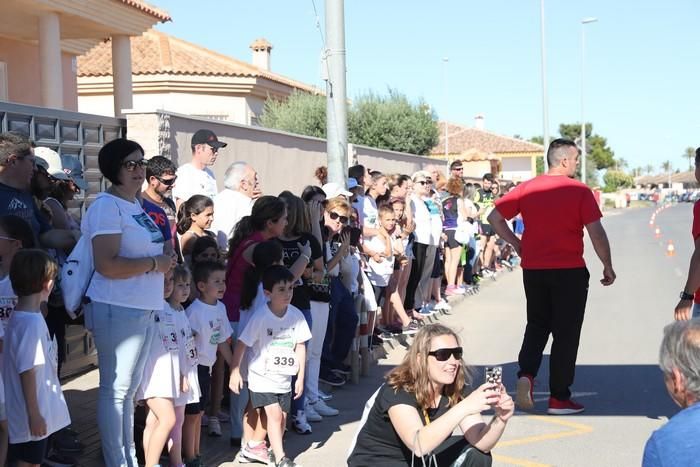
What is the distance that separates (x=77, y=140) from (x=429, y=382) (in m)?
4.92

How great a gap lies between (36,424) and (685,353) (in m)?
Answer: 3.12

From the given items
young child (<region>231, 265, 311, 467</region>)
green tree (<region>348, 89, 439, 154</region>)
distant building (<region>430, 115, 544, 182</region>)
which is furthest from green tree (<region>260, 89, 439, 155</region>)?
distant building (<region>430, 115, 544, 182</region>)

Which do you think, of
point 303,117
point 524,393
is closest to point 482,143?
point 303,117

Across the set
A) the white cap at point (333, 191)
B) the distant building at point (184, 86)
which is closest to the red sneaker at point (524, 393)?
the white cap at point (333, 191)

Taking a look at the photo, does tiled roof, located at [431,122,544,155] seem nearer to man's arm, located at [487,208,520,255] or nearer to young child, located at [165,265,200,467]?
man's arm, located at [487,208,520,255]

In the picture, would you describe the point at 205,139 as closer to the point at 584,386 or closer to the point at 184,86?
the point at 584,386

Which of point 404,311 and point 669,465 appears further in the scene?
point 404,311

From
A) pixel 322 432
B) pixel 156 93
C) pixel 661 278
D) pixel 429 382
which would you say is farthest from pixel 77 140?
pixel 156 93

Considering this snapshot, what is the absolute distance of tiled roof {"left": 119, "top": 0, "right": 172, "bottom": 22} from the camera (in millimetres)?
17695

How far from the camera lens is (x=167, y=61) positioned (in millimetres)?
28188

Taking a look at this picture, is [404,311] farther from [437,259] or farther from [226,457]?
[226,457]

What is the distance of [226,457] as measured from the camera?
21.0 feet

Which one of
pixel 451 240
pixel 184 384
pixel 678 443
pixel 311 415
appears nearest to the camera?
pixel 678 443

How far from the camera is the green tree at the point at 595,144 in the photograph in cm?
10200
